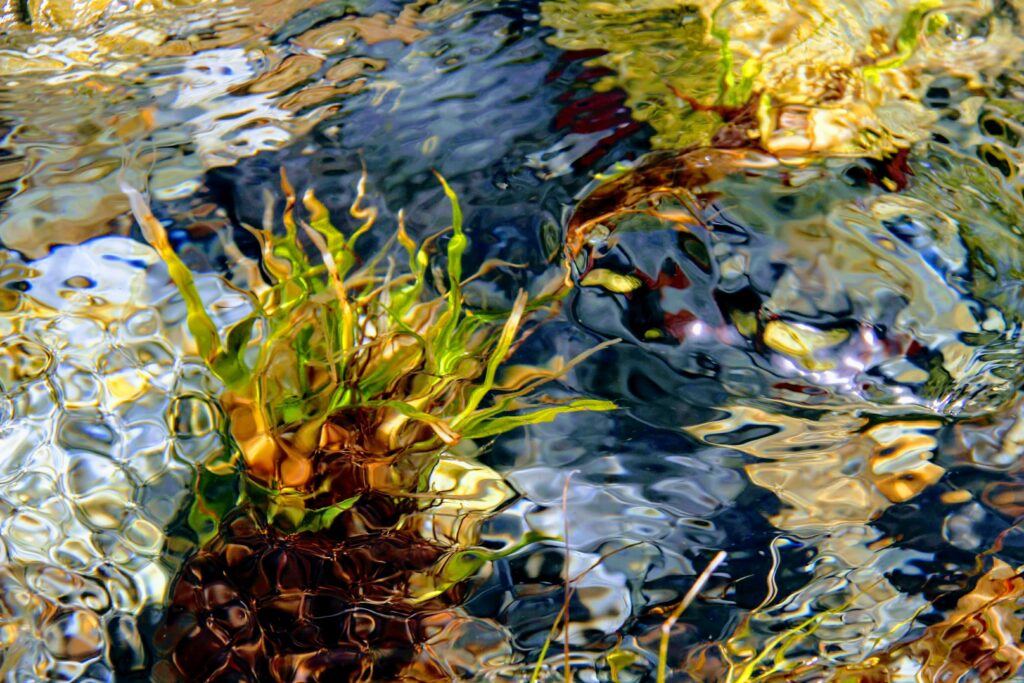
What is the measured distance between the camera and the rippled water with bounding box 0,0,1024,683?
55.2 inches

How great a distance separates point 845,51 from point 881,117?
27cm

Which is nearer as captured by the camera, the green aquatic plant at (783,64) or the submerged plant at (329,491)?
the submerged plant at (329,491)

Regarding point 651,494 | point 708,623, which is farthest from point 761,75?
point 708,623

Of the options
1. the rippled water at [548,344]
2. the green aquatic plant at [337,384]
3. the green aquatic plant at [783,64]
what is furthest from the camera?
the green aquatic plant at [783,64]

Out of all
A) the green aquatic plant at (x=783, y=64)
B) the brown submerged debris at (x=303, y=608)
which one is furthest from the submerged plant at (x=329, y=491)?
the green aquatic plant at (x=783, y=64)

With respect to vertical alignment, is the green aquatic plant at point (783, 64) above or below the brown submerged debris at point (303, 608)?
above

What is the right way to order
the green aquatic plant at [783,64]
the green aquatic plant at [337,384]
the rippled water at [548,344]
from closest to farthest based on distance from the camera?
the green aquatic plant at [337,384] < the rippled water at [548,344] < the green aquatic plant at [783,64]

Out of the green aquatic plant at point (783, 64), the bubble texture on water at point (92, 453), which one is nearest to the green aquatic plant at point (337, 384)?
the bubble texture on water at point (92, 453)

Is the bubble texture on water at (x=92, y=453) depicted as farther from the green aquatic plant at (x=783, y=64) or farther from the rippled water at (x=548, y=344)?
the green aquatic plant at (x=783, y=64)

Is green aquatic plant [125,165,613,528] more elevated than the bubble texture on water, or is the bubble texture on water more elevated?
green aquatic plant [125,165,613,528]

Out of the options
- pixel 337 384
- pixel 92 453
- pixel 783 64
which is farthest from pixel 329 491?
pixel 783 64

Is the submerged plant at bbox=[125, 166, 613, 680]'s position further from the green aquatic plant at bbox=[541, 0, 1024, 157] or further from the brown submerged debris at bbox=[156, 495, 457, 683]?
the green aquatic plant at bbox=[541, 0, 1024, 157]

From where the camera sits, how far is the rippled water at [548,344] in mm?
1402

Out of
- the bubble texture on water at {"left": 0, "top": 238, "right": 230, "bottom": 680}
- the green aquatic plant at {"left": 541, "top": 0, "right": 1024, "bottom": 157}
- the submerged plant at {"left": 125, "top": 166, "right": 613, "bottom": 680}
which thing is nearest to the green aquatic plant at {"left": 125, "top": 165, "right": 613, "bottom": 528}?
the submerged plant at {"left": 125, "top": 166, "right": 613, "bottom": 680}
